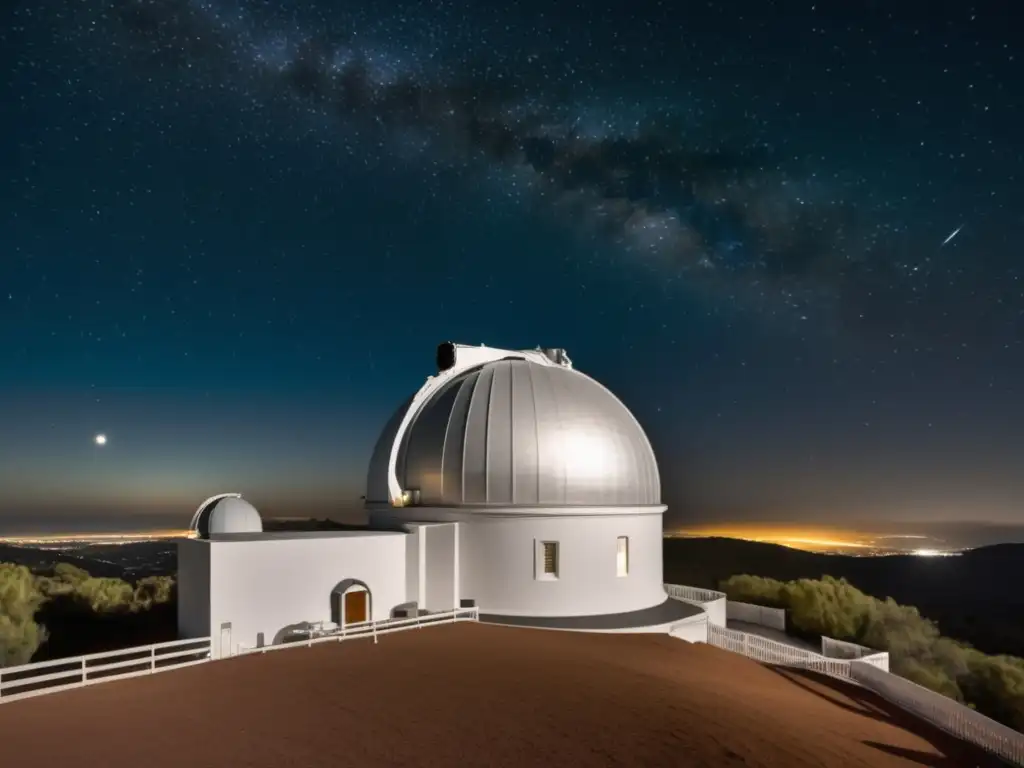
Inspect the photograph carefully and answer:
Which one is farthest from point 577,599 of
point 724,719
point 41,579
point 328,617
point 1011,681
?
point 41,579

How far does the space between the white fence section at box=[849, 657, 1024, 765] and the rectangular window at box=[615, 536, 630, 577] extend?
6379 mm

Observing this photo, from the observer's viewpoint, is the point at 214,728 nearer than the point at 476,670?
Yes

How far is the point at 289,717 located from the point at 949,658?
28.5 meters

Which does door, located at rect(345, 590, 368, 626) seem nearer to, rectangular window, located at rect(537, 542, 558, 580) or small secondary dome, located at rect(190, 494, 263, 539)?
small secondary dome, located at rect(190, 494, 263, 539)

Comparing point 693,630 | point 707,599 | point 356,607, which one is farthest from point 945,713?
point 356,607

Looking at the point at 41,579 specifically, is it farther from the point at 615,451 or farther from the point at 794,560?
the point at 794,560

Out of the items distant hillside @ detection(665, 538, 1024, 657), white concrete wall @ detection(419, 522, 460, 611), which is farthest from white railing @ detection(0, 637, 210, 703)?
distant hillside @ detection(665, 538, 1024, 657)

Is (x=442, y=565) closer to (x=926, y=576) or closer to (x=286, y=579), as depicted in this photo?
(x=286, y=579)

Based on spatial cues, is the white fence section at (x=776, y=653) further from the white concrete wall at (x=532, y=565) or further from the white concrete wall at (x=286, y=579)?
the white concrete wall at (x=286, y=579)

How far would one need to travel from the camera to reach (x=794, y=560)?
237 feet

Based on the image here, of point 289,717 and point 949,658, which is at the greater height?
point 289,717

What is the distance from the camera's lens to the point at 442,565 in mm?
19719

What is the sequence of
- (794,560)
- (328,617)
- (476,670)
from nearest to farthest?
(476,670) → (328,617) → (794,560)

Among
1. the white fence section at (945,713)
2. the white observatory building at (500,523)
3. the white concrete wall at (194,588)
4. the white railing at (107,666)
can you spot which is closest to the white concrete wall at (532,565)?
the white observatory building at (500,523)
